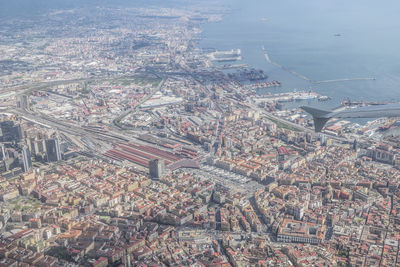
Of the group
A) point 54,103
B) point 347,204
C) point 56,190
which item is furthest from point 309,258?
point 54,103

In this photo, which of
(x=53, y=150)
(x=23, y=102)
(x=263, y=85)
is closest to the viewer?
(x=53, y=150)

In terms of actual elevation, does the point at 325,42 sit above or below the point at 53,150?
above

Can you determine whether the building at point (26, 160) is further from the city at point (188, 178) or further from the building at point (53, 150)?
Result: the building at point (53, 150)

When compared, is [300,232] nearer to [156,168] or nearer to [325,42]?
[156,168]

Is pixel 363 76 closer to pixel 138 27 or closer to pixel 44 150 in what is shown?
pixel 44 150

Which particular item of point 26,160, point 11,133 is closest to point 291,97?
point 11,133
